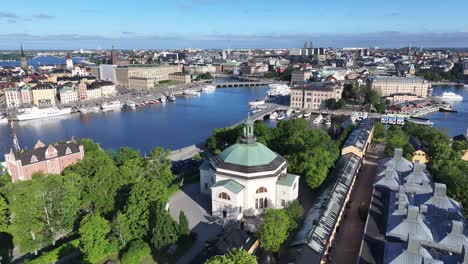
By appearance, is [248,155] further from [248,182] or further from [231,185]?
[231,185]

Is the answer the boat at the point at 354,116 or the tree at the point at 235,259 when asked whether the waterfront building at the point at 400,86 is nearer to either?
the boat at the point at 354,116

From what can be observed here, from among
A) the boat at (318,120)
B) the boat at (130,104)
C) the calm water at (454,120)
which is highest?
the boat at (130,104)

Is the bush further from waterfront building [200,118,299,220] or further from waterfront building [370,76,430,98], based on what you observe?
waterfront building [370,76,430,98]

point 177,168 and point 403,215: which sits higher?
point 403,215

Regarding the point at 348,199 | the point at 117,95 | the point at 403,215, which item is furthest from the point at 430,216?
the point at 117,95

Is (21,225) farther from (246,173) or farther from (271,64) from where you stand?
(271,64)

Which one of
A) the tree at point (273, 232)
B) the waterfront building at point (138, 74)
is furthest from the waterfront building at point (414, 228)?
the waterfront building at point (138, 74)

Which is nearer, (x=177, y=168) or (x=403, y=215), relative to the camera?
(x=403, y=215)
